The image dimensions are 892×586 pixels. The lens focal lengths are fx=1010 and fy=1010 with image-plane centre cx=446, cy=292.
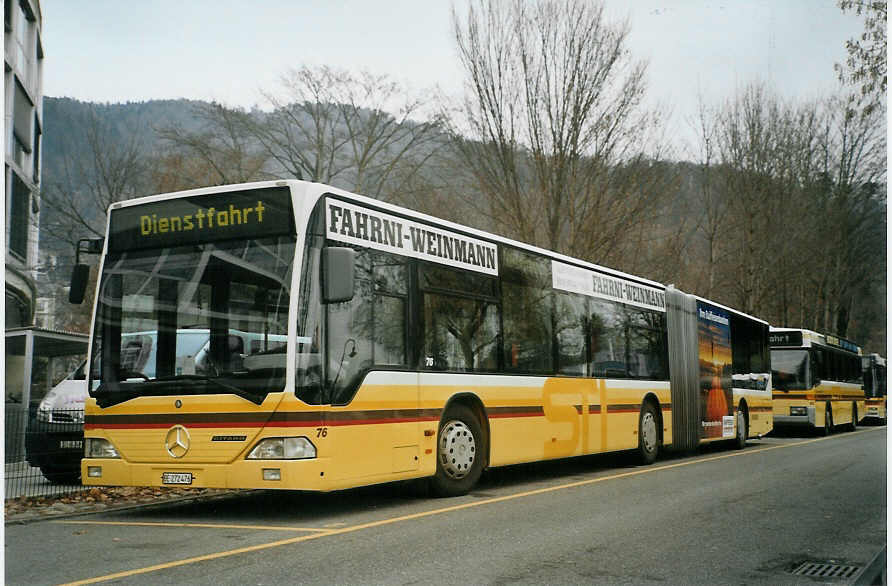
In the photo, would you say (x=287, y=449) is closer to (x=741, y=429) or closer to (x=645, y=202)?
(x=741, y=429)


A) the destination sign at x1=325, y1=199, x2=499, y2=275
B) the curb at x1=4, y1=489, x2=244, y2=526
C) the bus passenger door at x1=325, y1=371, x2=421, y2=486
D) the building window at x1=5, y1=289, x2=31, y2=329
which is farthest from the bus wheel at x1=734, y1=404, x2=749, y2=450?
the building window at x1=5, y1=289, x2=31, y2=329

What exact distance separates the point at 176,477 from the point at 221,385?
38.4 inches

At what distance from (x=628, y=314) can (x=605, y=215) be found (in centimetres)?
1122

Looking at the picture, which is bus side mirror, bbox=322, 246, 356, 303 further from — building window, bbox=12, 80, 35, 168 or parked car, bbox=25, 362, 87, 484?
building window, bbox=12, 80, 35, 168

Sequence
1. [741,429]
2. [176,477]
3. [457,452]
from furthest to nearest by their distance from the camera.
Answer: [741,429], [457,452], [176,477]

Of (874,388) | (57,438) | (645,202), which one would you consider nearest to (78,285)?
(57,438)

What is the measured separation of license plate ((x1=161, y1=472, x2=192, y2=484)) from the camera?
9.23 m

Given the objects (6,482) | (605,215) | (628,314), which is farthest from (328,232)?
(605,215)

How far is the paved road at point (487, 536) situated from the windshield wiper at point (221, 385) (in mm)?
1136

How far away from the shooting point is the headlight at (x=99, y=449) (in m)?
9.71

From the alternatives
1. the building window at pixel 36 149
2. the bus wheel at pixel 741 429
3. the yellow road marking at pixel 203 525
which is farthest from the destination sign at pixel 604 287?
the building window at pixel 36 149

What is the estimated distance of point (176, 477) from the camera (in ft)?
30.5

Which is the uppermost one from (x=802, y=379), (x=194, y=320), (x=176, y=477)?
(x=194, y=320)

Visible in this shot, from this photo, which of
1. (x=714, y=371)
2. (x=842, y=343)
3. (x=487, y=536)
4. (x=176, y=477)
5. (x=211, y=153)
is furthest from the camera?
(x=211, y=153)
